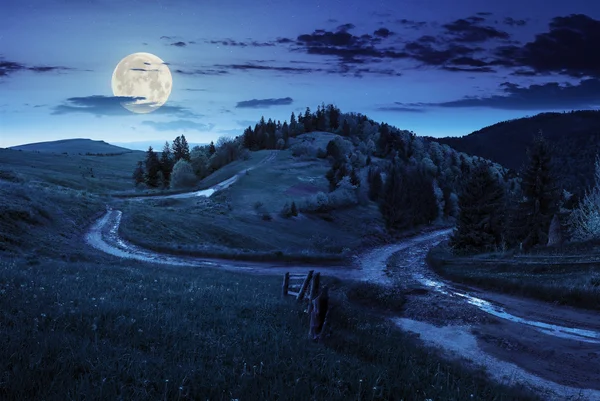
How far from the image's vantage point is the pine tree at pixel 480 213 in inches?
2194

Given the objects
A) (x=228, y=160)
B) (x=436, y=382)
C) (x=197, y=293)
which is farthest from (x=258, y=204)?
(x=436, y=382)

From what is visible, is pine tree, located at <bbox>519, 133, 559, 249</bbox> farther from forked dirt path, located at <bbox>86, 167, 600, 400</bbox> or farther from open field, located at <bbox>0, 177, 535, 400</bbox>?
open field, located at <bbox>0, 177, 535, 400</bbox>

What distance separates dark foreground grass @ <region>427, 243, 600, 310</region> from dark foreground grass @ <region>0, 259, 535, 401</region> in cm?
1298

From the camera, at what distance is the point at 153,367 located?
6.82 m

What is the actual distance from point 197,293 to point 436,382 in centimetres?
952

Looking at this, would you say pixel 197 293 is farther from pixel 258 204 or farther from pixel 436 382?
pixel 258 204

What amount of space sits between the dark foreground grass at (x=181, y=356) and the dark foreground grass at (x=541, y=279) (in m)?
13.0

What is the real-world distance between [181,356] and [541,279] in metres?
24.7

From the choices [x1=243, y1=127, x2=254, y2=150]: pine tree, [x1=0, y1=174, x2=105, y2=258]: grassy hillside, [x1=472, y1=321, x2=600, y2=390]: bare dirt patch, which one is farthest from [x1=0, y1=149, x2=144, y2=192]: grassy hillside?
[x1=472, y1=321, x2=600, y2=390]: bare dirt patch

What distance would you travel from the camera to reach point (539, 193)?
5200cm

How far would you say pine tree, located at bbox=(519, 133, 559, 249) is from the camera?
5134cm

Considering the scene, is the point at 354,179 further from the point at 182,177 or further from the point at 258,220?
the point at 258,220

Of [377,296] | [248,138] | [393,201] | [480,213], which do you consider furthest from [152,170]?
[377,296]

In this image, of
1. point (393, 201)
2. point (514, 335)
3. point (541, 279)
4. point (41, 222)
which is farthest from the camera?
point (393, 201)
